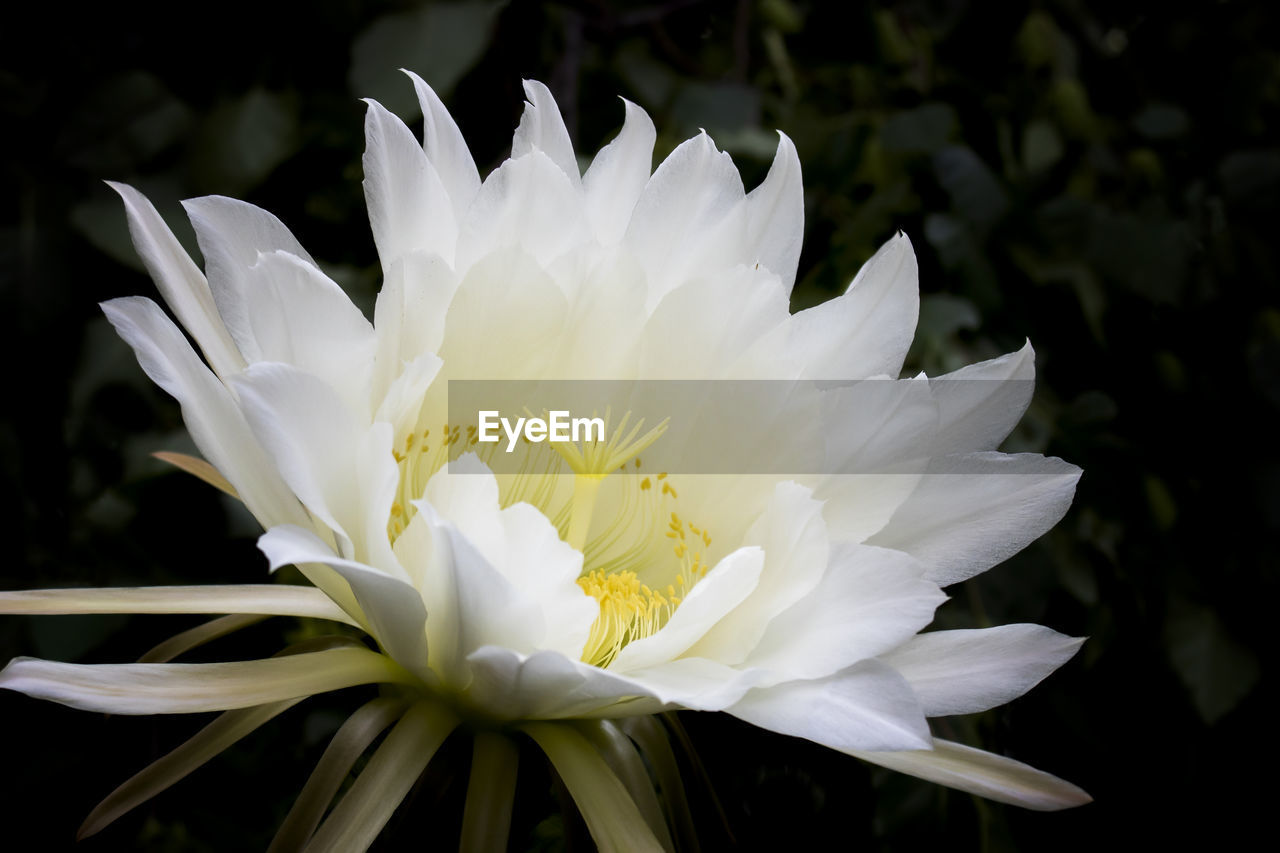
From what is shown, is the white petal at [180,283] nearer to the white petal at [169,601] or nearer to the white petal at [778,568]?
the white petal at [169,601]

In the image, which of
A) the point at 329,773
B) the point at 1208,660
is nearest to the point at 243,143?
the point at 329,773

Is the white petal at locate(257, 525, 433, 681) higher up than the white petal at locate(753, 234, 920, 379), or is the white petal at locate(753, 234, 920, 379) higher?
the white petal at locate(753, 234, 920, 379)

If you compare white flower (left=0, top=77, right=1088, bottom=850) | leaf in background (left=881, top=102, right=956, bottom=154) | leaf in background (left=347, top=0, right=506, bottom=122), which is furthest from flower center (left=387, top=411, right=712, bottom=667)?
leaf in background (left=881, top=102, right=956, bottom=154)

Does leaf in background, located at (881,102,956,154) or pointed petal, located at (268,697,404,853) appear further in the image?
leaf in background, located at (881,102,956,154)

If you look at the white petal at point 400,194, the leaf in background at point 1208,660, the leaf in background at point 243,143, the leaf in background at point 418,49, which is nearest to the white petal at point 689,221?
the white petal at point 400,194

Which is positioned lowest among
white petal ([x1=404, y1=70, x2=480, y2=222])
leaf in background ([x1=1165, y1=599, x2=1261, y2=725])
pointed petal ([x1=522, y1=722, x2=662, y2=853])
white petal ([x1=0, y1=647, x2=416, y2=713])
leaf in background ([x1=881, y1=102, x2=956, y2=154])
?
leaf in background ([x1=1165, y1=599, x2=1261, y2=725])

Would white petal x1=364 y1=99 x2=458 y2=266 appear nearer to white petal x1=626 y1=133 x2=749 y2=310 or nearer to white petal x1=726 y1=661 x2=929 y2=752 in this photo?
white petal x1=626 y1=133 x2=749 y2=310
